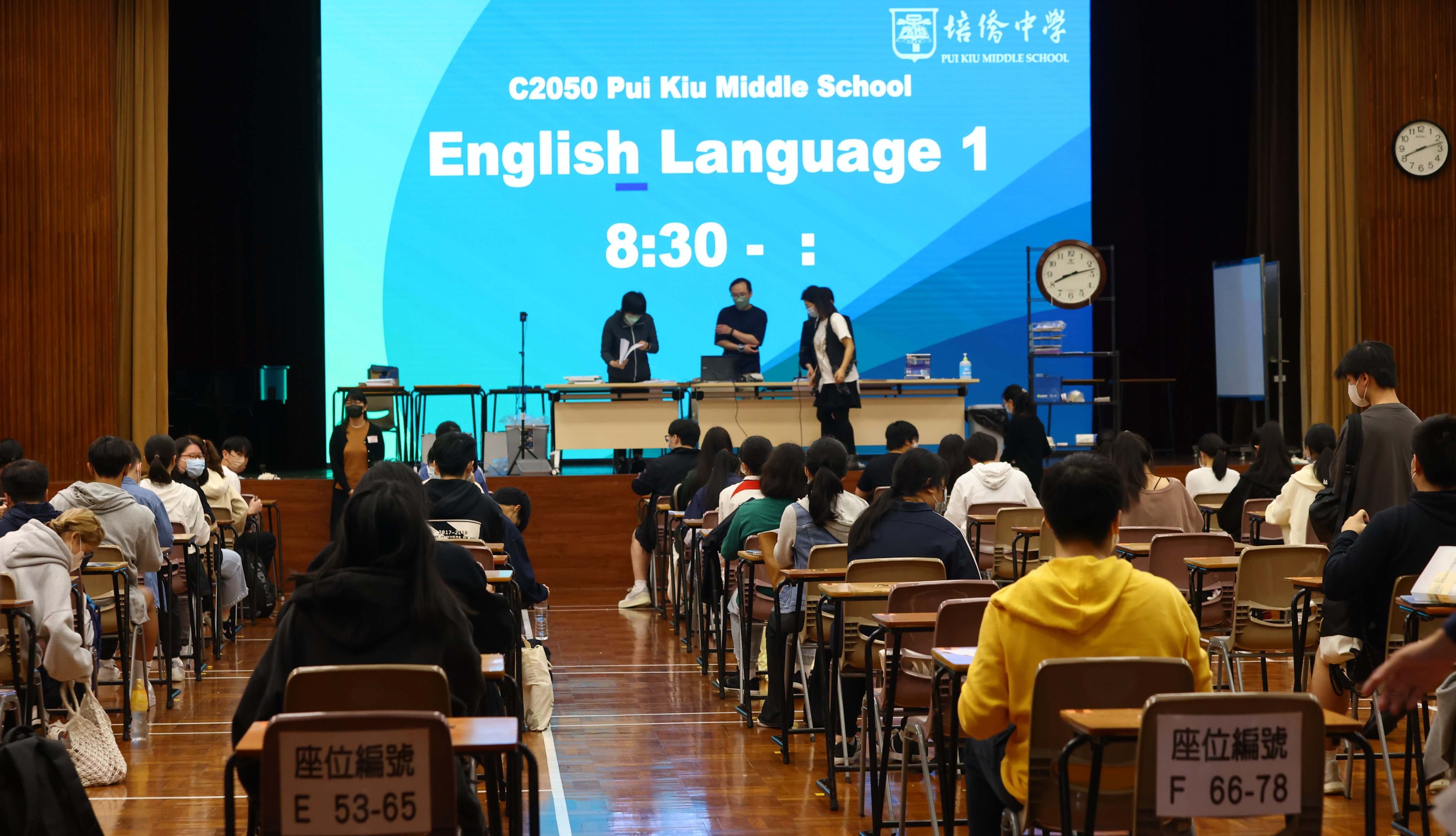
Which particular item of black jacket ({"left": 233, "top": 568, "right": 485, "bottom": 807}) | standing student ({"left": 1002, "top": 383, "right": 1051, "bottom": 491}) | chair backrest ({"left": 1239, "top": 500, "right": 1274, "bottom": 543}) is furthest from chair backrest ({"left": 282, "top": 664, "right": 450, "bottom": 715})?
standing student ({"left": 1002, "top": 383, "right": 1051, "bottom": 491})

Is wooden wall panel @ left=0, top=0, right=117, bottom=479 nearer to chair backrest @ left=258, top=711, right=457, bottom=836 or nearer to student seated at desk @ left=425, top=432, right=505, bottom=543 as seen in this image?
student seated at desk @ left=425, top=432, right=505, bottom=543

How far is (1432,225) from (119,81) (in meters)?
10.1

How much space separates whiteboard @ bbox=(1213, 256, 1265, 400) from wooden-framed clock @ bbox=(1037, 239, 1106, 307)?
1182 millimetres

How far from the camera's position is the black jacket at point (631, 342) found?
10883 millimetres

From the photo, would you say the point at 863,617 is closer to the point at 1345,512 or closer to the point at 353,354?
the point at 1345,512

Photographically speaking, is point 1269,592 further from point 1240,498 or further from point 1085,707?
point 1085,707

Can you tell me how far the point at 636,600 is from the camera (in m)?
9.29

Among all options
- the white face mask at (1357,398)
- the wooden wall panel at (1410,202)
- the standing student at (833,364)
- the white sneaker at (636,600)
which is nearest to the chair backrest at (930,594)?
the white face mask at (1357,398)

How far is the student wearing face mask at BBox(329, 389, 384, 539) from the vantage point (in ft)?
32.1

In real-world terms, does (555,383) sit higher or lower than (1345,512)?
higher

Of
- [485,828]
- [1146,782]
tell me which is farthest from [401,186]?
[1146,782]

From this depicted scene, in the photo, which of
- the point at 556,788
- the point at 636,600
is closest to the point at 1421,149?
the point at 636,600

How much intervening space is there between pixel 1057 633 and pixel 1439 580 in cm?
142

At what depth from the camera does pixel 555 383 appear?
11.5m
